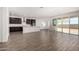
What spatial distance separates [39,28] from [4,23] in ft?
5.94

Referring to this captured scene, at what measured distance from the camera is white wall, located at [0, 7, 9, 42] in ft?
15.9

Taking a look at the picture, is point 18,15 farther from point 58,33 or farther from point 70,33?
point 70,33

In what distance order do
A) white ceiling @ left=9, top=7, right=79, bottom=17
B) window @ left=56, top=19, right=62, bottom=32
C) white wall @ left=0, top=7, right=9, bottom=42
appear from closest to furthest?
white ceiling @ left=9, top=7, right=79, bottom=17 < white wall @ left=0, top=7, right=9, bottom=42 < window @ left=56, top=19, right=62, bottom=32

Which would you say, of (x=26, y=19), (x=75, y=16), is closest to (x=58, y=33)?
(x=75, y=16)

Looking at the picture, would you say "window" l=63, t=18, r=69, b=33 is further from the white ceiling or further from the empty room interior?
the white ceiling

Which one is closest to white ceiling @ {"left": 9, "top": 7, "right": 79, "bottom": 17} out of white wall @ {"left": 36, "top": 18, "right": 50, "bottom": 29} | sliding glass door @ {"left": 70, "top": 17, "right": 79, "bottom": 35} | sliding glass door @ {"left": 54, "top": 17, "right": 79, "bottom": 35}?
white wall @ {"left": 36, "top": 18, "right": 50, "bottom": 29}

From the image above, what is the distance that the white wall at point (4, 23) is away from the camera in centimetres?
484

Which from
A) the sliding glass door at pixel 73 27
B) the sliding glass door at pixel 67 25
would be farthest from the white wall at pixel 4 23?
the sliding glass door at pixel 73 27

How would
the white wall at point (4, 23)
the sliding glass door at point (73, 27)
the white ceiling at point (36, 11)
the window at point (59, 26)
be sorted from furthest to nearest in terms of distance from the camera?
the window at point (59, 26)
the sliding glass door at point (73, 27)
the white wall at point (4, 23)
the white ceiling at point (36, 11)

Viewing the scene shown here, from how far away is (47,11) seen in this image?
4461 mm

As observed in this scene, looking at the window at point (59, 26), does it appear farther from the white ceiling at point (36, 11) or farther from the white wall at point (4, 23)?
the white wall at point (4, 23)

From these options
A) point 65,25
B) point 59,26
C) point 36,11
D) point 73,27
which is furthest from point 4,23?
point 73,27

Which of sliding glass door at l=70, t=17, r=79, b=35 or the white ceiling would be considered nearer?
the white ceiling
